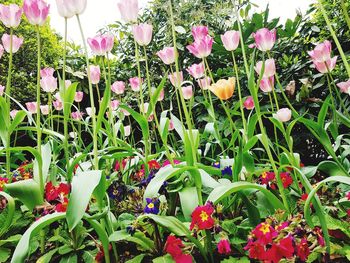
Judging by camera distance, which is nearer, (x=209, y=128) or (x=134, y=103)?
(x=209, y=128)

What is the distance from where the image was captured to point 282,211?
1071 mm

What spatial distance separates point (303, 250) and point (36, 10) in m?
1.13

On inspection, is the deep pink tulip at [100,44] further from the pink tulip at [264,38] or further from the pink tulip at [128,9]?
the pink tulip at [264,38]

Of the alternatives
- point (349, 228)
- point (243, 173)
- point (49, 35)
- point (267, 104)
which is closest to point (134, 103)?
point (267, 104)

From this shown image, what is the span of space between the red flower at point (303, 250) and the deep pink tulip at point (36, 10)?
111 cm

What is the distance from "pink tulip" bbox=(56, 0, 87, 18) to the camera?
1.13m

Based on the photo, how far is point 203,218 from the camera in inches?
37.7

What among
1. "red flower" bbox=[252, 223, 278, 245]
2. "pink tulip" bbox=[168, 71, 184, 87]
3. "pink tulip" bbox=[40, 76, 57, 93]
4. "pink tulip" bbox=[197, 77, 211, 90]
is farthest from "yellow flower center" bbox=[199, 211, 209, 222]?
"pink tulip" bbox=[40, 76, 57, 93]

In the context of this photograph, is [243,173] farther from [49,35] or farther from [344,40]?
[49,35]

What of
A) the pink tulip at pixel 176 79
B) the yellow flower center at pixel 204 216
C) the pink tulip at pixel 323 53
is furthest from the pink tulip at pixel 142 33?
the yellow flower center at pixel 204 216

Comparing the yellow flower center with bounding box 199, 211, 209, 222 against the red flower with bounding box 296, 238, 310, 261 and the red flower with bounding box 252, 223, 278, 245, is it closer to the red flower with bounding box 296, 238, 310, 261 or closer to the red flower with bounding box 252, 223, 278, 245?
the red flower with bounding box 252, 223, 278, 245

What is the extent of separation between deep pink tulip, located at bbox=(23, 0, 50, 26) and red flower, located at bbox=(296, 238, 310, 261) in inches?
43.6

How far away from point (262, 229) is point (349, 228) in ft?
1.02

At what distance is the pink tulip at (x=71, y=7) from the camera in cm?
113
